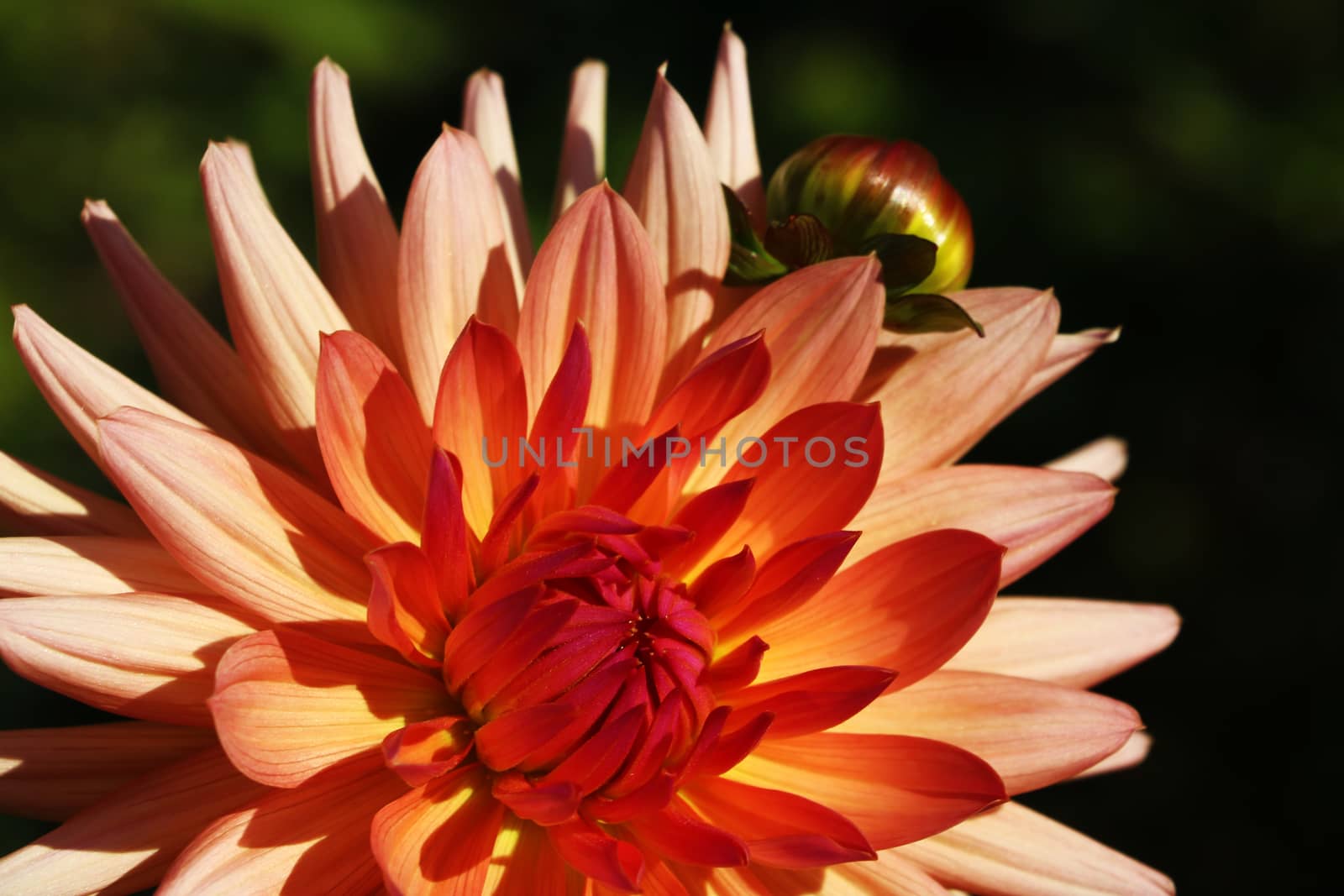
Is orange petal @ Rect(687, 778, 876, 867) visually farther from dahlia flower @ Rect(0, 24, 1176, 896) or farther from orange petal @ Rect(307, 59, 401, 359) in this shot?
orange petal @ Rect(307, 59, 401, 359)

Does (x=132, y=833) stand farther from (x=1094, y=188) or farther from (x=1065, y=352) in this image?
(x=1094, y=188)

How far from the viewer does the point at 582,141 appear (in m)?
1.84

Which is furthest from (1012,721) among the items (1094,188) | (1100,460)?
(1094,188)

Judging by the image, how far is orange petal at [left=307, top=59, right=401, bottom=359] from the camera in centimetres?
155

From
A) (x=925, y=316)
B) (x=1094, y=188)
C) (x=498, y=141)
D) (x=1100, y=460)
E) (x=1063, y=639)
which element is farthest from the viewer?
(x=1094, y=188)

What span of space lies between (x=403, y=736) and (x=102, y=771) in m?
0.38

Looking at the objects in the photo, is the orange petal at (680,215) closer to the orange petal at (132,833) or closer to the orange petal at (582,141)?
the orange petal at (582,141)

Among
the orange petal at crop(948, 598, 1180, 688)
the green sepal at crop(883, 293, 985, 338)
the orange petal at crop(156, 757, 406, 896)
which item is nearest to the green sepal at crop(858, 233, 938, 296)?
the green sepal at crop(883, 293, 985, 338)

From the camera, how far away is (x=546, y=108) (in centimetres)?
326

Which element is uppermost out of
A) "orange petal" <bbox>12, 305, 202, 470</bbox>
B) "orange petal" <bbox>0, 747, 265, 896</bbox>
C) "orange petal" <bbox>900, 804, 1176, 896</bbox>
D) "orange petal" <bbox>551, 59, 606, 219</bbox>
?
"orange petal" <bbox>551, 59, 606, 219</bbox>

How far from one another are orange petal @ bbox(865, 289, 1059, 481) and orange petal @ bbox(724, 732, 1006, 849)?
34 cm

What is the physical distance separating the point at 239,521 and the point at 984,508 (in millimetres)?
862

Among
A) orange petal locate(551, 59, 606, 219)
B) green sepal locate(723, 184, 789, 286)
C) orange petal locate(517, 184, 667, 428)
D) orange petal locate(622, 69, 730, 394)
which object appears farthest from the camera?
orange petal locate(551, 59, 606, 219)

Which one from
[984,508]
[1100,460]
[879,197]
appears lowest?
[1100,460]
